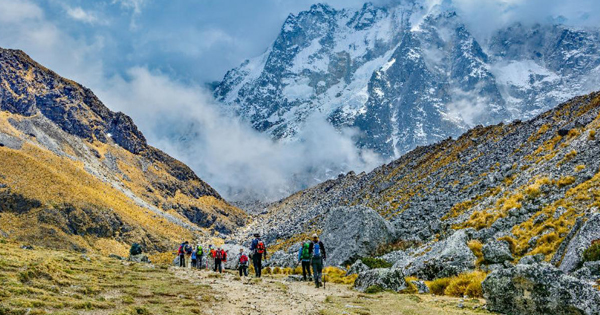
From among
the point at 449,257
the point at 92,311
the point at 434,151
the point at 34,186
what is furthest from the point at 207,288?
the point at 34,186

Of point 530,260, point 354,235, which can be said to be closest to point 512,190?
point 354,235

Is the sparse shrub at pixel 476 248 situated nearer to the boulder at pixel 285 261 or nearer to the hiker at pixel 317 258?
the hiker at pixel 317 258

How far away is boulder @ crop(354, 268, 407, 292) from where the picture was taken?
55.2 ft

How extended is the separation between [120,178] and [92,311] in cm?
15645

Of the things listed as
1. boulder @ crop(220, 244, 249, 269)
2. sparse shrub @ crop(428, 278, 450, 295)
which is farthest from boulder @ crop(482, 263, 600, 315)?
boulder @ crop(220, 244, 249, 269)

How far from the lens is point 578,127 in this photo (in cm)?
3972

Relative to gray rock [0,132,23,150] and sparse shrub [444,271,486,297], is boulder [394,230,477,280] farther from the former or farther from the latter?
gray rock [0,132,23,150]

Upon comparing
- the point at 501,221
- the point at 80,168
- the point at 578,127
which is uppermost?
the point at 80,168

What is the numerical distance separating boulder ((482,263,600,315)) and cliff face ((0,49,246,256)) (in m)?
85.9

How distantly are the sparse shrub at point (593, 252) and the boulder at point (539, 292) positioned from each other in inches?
84.2

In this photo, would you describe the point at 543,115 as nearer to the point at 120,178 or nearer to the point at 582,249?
the point at 582,249

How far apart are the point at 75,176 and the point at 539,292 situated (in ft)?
412

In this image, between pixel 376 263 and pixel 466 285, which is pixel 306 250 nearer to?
pixel 376 263

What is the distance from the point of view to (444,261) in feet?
62.3
